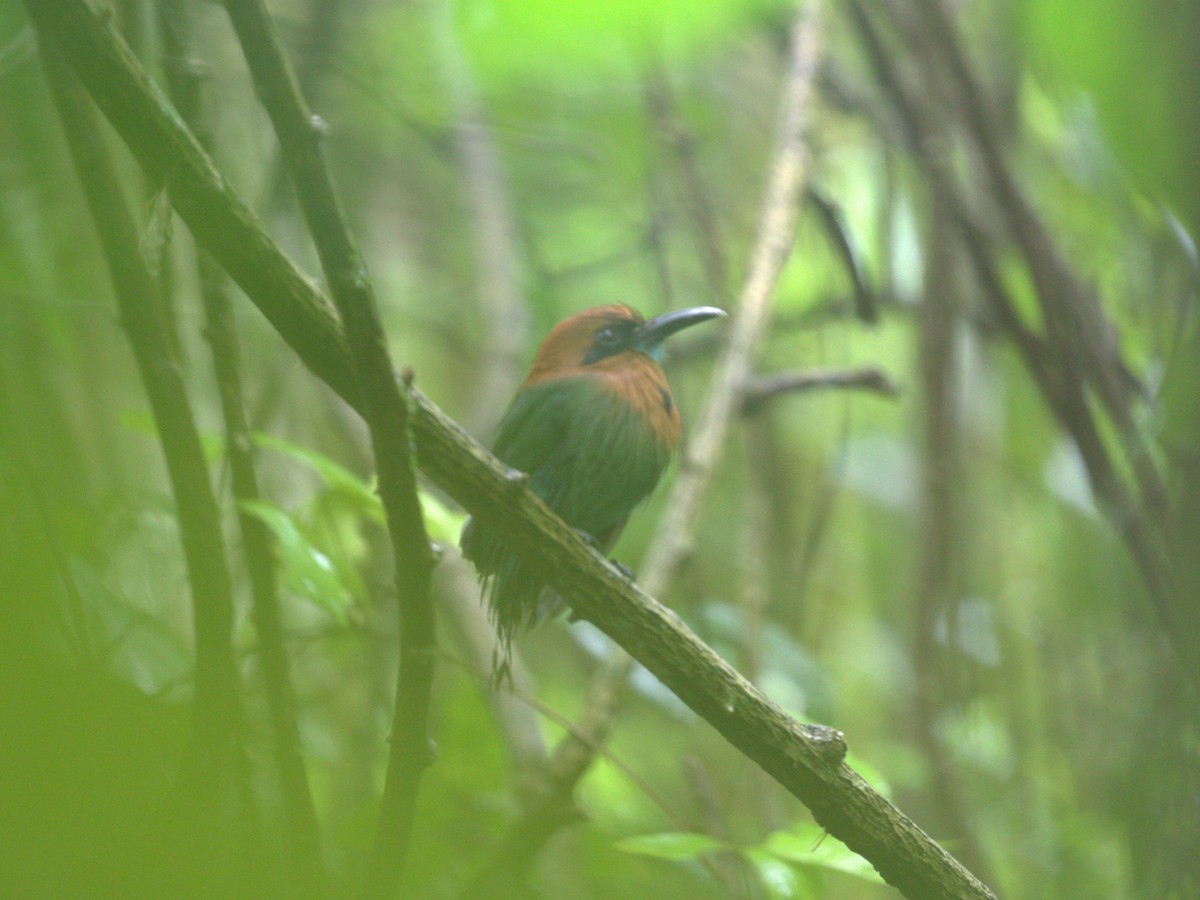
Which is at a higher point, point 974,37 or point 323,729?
point 974,37

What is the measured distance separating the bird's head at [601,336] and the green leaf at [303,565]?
0.82m

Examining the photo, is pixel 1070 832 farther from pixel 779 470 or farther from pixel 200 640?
pixel 200 640

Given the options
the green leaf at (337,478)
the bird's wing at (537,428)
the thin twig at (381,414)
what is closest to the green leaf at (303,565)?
the green leaf at (337,478)

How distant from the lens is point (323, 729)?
239 centimetres

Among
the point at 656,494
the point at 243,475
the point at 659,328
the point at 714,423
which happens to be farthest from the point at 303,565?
the point at 656,494

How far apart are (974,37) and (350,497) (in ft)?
11.4

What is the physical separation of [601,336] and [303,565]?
38.9 inches

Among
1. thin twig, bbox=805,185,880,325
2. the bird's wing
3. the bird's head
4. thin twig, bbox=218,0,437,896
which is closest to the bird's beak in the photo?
the bird's head

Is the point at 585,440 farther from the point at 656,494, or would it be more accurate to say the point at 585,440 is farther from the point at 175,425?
the point at 656,494

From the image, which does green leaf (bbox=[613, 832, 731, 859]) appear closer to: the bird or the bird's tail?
the bird's tail

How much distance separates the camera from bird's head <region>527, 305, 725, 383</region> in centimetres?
221

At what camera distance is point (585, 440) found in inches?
81.0

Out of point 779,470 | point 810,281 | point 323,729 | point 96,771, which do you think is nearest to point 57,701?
point 96,771

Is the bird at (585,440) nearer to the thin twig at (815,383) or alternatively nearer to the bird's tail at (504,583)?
the bird's tail at (504,583)
